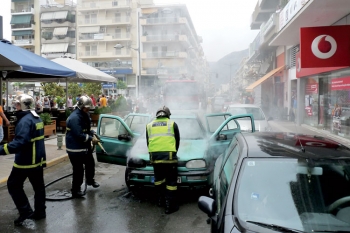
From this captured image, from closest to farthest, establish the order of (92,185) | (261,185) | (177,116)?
(261,185)
(92,185)
(177,116)

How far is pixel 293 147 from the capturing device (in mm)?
3299

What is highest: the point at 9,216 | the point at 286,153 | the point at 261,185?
the point at 286,153

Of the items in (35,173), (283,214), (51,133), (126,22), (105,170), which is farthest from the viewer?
(126,22)

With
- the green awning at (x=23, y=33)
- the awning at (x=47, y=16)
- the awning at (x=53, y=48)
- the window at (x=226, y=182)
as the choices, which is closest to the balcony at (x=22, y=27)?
the green awning at (x=23, y=33)

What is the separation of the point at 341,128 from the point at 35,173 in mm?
11297

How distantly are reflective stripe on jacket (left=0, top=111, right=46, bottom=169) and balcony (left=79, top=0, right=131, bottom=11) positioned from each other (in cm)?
5070

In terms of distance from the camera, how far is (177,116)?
718 centimetres

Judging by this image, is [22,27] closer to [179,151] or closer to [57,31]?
[57,31]

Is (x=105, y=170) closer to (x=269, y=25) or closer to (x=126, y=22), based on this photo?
(x=269, y=25)

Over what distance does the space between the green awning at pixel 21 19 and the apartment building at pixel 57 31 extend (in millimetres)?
2391

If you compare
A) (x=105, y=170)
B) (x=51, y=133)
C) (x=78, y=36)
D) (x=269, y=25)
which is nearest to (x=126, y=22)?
(x=78, y=36)

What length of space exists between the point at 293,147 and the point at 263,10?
2837 centimetres

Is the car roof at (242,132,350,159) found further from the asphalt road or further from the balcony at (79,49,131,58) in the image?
the balcony at (79,49,131,58)

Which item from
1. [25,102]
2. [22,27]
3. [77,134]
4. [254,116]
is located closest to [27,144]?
[25,102]
